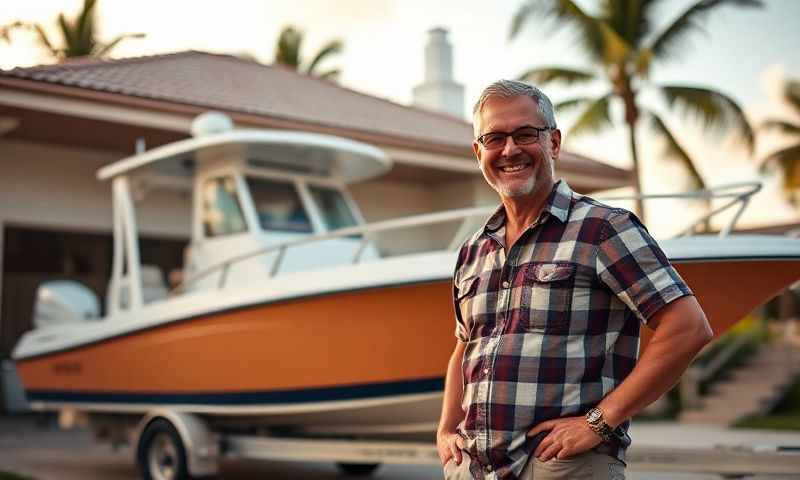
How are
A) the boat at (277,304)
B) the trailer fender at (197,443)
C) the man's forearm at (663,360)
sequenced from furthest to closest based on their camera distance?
the trailer fender at (197,443), the boat at (277,304), the man's forearm at (663,360)

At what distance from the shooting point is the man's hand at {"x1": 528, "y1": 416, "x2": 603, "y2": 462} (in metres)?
2.03

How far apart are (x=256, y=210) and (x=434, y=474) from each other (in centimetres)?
262

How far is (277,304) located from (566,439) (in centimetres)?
399

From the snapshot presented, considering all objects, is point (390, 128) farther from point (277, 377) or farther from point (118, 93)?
point (277, 377)

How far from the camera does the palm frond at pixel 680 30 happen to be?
744 inches

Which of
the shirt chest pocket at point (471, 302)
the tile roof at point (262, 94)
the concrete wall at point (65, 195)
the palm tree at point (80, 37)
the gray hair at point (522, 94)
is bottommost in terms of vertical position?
the shirt chest pocket at point (471, 302)

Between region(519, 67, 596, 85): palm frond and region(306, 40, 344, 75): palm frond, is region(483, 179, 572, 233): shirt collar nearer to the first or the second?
region(519, 67, 596, 85): palm frond

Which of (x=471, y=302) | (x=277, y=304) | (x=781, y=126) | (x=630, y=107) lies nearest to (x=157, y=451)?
(x=277, y=304)

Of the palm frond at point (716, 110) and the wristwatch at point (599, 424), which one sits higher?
the palm frond at point (716, 110)

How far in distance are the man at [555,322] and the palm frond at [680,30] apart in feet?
59.6

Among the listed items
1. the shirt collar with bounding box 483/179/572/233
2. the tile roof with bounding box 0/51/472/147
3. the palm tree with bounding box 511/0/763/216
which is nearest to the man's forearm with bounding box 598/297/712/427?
the shirt collar with bounding box 483/179/572/233

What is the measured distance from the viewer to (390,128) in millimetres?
12492

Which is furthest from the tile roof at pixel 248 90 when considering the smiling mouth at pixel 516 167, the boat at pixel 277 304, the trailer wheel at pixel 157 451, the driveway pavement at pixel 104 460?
the smiling mouth at pixel 516 167

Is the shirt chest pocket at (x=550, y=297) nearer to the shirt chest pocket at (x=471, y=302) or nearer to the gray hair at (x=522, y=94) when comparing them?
the shirt chest pocket at (x=471, y=302)
